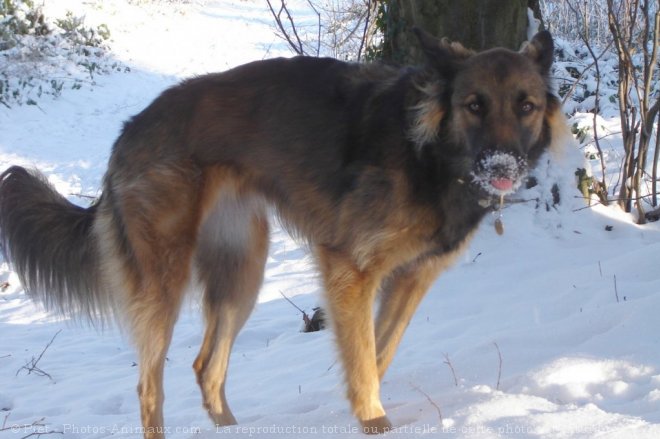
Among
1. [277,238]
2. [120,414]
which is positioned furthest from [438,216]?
[277,238]

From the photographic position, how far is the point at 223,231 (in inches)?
174

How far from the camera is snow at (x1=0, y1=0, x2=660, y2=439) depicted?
3.27m

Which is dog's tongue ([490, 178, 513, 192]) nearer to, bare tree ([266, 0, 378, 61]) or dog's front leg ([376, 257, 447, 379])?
dog's front leg ([376, 257, 447, 379])

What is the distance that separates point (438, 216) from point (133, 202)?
154cm

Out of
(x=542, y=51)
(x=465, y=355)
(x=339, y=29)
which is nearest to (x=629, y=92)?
(x=542, y=51)

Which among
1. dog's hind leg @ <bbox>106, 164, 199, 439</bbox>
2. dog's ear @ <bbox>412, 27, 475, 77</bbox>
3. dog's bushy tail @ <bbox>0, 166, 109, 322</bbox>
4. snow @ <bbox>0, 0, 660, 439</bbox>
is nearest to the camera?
snow @ <bbox>0, 0, 660, 439</bbox>

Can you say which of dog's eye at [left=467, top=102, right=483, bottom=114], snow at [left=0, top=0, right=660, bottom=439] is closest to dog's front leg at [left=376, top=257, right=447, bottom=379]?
snow at [left=0, top=0, right=660, bottom=439]

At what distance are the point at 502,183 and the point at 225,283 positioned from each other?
6.07 ft

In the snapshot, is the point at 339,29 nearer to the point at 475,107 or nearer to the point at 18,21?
the point at 475,107

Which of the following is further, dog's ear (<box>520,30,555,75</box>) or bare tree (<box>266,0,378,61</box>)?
bare tree (<box>266,0,378,61</box>)

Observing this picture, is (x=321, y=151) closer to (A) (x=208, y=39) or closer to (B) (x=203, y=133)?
(B) (x=203, y=133)

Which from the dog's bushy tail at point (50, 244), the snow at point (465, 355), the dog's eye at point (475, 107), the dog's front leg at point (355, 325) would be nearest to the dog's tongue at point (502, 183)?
the dog's eye at point (475, 107)

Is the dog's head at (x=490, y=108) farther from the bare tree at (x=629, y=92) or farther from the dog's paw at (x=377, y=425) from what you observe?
the bare tree at (x=629, y=92)

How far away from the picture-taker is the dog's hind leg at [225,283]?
438 centimetres
